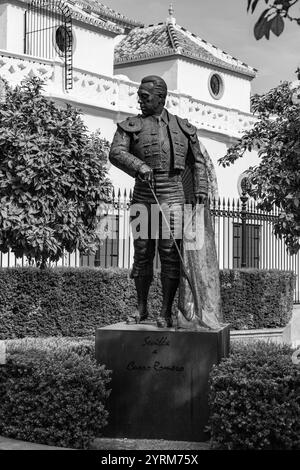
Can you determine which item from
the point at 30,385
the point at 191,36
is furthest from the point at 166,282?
the point at 191,36

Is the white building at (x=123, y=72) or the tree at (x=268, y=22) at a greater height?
the white building at (x=123, y=72)

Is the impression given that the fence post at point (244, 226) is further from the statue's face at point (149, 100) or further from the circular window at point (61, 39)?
the statue's face at point (149, 100)

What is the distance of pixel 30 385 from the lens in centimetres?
663

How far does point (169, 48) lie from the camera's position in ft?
94.8

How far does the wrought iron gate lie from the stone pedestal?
16.9 meters

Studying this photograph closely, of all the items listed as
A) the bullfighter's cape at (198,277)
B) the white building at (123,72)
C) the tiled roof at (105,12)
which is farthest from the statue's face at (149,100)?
the tiled roof at (105,12)

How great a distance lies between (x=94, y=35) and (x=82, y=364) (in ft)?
66.5

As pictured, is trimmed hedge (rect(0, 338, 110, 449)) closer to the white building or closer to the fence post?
the white building

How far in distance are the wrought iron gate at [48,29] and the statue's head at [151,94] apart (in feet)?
52.3

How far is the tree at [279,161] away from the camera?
12.5 m

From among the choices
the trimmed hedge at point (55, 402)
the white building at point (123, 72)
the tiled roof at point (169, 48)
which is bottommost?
the trimmed hedge at point (55, 402)

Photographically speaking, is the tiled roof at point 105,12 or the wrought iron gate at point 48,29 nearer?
the wrought iron gate at point 48,29

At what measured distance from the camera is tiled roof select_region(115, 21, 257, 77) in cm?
2909

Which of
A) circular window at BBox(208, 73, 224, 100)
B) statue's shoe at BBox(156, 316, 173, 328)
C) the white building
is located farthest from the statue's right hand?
circular window at BBox(208, 73, 224, 100)
